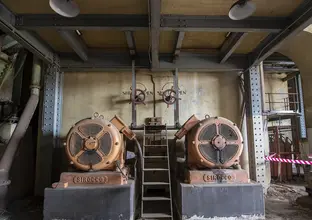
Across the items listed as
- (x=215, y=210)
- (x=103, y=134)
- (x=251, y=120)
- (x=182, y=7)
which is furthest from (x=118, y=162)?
(x=251, y=120)

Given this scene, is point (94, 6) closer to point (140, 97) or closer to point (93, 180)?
point (140, 97)

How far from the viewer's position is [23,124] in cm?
384

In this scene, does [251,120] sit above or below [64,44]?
below

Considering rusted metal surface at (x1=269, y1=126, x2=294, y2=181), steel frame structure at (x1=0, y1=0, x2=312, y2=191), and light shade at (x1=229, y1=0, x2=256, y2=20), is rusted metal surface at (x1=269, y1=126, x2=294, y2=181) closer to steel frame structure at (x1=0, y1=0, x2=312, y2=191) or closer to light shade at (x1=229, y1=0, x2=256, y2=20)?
steel frame structure at (x1=0, y1=0, x2=312, y2=191)

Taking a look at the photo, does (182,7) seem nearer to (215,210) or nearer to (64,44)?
(64,44)

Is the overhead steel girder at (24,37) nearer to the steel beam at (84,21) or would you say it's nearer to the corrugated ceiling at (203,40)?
the steel beam at (84,21)

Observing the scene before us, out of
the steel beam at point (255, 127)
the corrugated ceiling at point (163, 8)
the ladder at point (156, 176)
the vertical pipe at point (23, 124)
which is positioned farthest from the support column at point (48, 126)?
the steel beam at point (255, 127)

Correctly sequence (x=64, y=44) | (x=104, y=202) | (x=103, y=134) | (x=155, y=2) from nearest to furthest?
(x=155, y=2) → (x=104, y=202) → (x=103, y=134) → (x=64, y=44)

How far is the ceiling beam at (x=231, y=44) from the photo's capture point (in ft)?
11.8

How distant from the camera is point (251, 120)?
14.5ft

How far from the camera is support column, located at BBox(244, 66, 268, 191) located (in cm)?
429

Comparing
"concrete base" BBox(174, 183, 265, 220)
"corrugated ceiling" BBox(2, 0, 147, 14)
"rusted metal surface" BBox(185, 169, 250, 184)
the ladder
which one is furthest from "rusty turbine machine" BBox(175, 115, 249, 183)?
"corrugated ceiling" BBox(2, 0, 147, 14)

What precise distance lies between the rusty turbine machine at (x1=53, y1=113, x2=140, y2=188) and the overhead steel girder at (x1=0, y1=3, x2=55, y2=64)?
1.52 meters

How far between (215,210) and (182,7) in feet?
8.19
